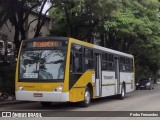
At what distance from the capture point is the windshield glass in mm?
18272

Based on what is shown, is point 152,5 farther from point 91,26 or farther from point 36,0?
point 36,0

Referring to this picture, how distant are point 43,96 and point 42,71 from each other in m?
1.10

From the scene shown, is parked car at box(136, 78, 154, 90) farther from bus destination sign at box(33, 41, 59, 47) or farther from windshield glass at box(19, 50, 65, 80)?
windshield glass at box(19, 50, 65, 80)

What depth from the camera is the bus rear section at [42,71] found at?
18.0m

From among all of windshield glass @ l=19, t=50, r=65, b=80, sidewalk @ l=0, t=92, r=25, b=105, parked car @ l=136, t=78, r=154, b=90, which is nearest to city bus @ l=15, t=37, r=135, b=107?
windshield glass @ l=19, t=50, r=65, b=80

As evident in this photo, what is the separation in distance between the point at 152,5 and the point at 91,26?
21.5ft

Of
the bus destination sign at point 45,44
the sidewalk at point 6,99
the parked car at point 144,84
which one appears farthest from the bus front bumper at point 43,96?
the parked car at point 144,84

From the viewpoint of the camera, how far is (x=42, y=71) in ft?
60.5

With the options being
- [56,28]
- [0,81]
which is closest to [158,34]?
[56,28]

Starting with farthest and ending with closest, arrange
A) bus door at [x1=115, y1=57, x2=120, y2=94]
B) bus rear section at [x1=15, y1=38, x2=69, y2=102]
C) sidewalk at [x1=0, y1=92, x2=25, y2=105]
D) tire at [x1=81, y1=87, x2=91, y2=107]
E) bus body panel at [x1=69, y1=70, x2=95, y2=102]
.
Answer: bus door at [x1=115, y1=57, x2=120, y2=94], sidewalk at [x1=0, y1=92, x2=25, y2=105], tire at [x1=81, y1=87, x2=91, y2=107], bus body panel at [x1=69, y1=70, x2=95, y2=102], bus rear section at [x1=15, y1=38, x2=69, y2=102]

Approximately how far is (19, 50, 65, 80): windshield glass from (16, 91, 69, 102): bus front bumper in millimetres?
680

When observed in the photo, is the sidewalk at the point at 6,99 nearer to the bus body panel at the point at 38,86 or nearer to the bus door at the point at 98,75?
the bus body panel at the point at 38,86

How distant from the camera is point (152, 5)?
34750mm

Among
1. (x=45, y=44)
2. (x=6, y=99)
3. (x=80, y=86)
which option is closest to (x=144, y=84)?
(x=6, y=99)
